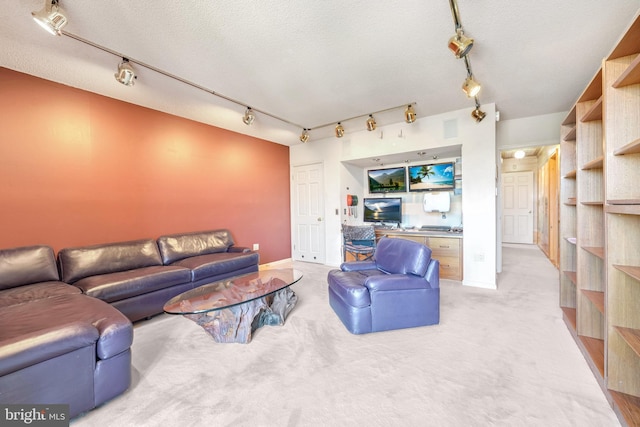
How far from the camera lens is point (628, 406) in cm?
140

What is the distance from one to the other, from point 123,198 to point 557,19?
4.78 meters

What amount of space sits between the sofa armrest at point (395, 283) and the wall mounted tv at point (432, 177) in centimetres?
254

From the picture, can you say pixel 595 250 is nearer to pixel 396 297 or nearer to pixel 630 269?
pixel 630 269

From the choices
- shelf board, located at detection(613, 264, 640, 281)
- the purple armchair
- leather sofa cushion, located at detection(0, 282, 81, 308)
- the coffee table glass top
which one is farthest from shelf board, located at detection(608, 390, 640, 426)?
leather sofa cushion, located at detection(0, 282, 81, 308)

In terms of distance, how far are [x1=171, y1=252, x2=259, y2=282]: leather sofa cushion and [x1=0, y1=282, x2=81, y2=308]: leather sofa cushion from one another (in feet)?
3.52

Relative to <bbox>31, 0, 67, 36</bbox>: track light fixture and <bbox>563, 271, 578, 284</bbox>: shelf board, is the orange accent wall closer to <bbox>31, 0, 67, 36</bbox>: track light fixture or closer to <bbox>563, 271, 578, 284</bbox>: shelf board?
<bbox>31, 0, 67, 36</bbox>: track light fixture

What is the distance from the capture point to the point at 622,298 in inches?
59.3

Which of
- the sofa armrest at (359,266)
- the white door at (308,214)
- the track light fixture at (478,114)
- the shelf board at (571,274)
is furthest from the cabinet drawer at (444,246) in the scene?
the white door at (308,214)

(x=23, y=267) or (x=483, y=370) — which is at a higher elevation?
(x=23, y=267)

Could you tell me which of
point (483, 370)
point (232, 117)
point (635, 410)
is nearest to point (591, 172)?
point (635, 410)

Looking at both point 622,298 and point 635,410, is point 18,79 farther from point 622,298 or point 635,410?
point 635,410

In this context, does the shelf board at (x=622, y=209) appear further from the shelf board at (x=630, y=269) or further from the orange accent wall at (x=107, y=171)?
the orange accent wall at (x=107, y=171)

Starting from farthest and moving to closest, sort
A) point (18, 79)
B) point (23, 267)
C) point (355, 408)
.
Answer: point (18, 79) < point (23, 267) < point (355, 408)

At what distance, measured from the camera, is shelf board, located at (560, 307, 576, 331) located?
2318 millimetres
